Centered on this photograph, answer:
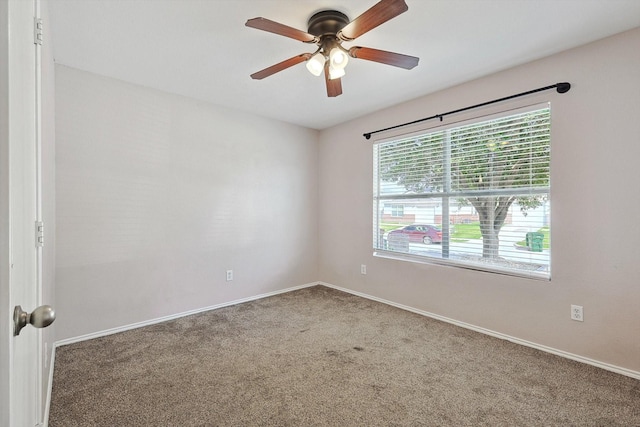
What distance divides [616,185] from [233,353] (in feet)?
10.4

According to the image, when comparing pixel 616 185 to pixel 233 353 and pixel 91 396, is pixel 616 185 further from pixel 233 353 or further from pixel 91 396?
pixel 91 396

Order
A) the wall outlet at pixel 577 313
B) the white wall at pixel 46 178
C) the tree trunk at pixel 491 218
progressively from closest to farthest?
the white wall at pixel 46 178 < the wall outlet at pixel 577 313 < the tree trunk at pixel 491 218

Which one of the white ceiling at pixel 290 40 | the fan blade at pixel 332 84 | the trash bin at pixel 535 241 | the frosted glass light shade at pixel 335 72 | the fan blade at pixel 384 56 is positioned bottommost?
the trash bin at pixel 535 241

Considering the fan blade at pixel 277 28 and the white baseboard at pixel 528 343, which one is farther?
the white baseboard at pixel 528 343

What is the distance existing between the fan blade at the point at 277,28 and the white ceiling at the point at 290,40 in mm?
185

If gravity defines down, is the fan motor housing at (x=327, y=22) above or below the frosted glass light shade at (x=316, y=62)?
above

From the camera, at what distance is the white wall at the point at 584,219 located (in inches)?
84.2

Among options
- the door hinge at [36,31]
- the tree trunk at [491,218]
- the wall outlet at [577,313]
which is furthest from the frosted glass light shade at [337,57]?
the wall outlet at [577,313]

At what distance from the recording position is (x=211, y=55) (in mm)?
2455

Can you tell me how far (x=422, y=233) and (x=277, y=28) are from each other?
8.34ft

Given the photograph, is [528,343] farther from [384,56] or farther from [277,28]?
[277,28]

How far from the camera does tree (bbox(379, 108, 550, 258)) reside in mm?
2576

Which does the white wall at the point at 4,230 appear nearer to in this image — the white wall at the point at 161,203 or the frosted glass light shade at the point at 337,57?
the frosted glass light shade at the point at 337,57

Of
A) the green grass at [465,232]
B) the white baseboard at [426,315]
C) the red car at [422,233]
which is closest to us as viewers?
the white baseboard at [426,315]
